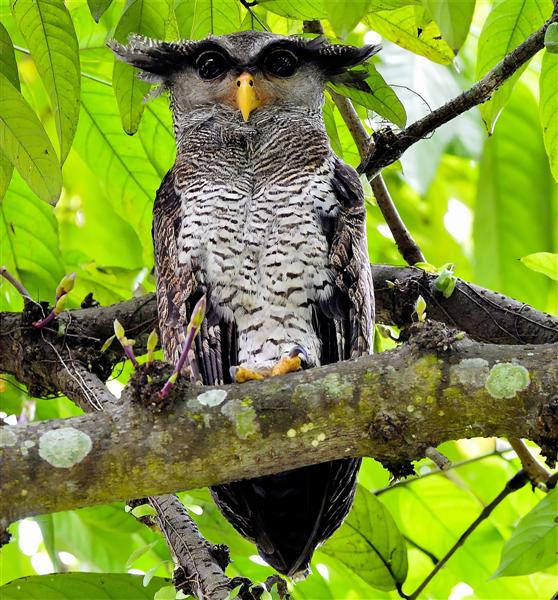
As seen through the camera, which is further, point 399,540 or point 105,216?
point 105,216

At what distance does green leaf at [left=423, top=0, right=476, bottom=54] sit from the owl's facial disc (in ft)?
5.58

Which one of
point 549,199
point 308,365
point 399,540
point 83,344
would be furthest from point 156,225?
point 549,199

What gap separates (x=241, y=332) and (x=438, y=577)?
1.40 meters

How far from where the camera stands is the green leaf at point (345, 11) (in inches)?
62.0

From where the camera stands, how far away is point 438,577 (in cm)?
351

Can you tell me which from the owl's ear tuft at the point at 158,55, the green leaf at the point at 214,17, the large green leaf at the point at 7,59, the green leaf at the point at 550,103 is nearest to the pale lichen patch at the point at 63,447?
the large green leaf at the point at 7,59

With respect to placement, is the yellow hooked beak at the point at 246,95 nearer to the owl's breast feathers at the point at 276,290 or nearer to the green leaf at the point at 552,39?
the owl's breast feathers at the point at 276,290

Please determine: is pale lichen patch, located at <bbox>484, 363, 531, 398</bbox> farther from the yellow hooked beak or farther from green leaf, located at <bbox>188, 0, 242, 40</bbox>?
the yellow hooked beak

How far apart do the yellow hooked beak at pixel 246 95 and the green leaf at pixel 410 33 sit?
50 centimetres

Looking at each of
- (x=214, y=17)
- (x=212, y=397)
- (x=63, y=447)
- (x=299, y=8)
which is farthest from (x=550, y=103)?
(x=63, y=447)

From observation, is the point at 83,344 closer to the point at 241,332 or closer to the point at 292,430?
the point at 241,332

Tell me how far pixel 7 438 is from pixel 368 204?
2204 mm

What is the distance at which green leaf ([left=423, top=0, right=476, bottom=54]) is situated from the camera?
1.52 meters

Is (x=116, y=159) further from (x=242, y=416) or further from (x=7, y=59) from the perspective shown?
(x=242, y=416)
